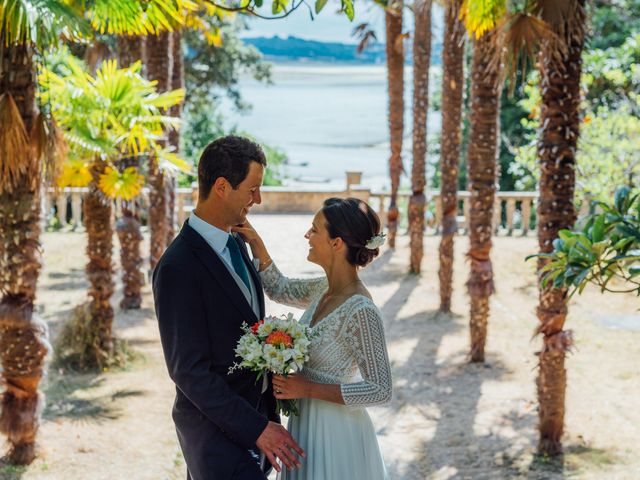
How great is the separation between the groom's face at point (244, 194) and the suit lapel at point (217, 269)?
0.18 metres

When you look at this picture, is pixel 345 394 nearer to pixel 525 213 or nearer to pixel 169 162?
pixel 169 162

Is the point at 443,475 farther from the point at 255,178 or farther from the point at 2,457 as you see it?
the point at 255,178

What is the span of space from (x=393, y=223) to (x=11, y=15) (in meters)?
13.7

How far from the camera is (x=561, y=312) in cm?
754

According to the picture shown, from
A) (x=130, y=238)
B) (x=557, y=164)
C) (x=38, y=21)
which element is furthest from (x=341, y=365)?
(x=130, y=238)

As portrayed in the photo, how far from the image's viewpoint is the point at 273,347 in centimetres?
358

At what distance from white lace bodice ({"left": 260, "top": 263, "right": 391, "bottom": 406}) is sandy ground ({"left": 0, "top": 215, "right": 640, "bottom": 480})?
3805 millimetres

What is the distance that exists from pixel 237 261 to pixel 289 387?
617 millimetres

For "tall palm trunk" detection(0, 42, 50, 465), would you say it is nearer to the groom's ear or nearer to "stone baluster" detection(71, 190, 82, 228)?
the groom's ear

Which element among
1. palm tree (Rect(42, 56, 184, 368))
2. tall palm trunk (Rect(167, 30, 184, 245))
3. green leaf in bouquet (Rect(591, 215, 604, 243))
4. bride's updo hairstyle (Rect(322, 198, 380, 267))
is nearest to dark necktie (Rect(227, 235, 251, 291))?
bride's updo hairstyle (Rect(322, 198, 380, 267))

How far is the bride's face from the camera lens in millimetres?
3957

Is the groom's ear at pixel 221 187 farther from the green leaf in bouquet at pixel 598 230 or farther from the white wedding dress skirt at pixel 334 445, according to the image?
the green leaf in bouquet at pixel 598 230

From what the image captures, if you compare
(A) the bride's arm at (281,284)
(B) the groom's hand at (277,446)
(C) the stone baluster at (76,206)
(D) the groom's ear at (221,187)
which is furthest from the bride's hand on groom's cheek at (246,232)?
(C) the stone baluster at (76,206)

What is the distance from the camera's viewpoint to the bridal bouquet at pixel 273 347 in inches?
140
